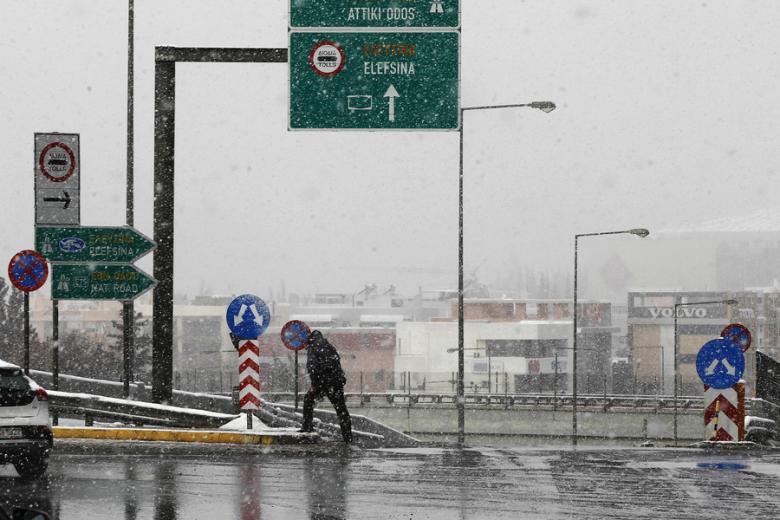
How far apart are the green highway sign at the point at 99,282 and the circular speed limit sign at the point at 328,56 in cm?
398

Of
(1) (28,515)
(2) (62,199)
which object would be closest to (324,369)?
(2) (62,199)

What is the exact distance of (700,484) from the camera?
11.6 m

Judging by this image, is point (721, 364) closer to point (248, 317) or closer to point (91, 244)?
point (248, 317)

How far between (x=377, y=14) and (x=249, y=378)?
5.29 metres

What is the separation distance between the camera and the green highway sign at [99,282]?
1811cm

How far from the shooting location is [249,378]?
1722 centimetres

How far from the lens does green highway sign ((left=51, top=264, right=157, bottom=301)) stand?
Answer: 59.4 feet

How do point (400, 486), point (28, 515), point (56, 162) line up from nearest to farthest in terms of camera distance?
point (28, 515)
point (400, 486)
point (56, 162)

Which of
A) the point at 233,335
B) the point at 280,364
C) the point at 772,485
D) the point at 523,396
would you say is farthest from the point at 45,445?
the point at 280,364

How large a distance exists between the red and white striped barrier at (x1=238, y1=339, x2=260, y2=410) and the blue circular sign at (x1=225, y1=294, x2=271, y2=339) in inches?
10.5

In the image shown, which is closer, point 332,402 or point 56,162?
point 332,402

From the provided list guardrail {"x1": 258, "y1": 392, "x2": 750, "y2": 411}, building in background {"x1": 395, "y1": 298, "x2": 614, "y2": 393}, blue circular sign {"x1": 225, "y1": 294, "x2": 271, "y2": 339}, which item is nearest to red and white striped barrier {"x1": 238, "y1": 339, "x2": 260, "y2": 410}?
blue circular sign {"x1": 225, "y1": 294, "x2": 271, "y2": 339}

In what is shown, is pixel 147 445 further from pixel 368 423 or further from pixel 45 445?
pixel 368 423

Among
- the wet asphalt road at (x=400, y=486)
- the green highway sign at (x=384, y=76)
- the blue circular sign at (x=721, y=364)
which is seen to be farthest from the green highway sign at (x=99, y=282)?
the blue circular sign at (x=721, y=364)
